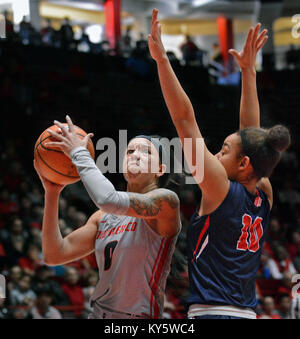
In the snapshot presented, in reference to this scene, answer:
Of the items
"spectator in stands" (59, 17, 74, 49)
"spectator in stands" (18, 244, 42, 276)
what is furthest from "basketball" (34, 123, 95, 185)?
"spectator in stands" (59, 17, 74, 49)

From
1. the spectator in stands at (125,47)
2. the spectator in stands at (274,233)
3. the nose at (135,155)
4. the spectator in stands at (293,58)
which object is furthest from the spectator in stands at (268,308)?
the spectator in stands at (293,58)

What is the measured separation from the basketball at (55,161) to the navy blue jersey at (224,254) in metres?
0.67

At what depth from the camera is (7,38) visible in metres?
10.9

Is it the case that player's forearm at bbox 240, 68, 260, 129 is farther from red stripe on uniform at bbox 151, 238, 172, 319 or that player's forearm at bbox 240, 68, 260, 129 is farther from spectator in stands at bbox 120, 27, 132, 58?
spectator in stands at bbox 120, 27, 132, 58

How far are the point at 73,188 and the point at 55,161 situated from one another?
22.7 ft

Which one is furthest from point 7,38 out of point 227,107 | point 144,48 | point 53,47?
point 227,107

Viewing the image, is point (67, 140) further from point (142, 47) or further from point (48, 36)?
point (142, 47)

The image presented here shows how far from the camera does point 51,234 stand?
3.04m

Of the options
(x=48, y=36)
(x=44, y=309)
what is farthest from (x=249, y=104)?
(x=48, y=36)

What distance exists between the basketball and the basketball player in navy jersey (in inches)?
21.2

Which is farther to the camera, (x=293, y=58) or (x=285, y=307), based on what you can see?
(x=293, y=58)

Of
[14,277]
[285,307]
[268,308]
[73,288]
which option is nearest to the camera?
[14,277]

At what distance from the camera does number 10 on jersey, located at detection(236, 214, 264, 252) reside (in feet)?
8.70

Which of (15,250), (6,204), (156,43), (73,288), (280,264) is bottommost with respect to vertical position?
(280,264)
